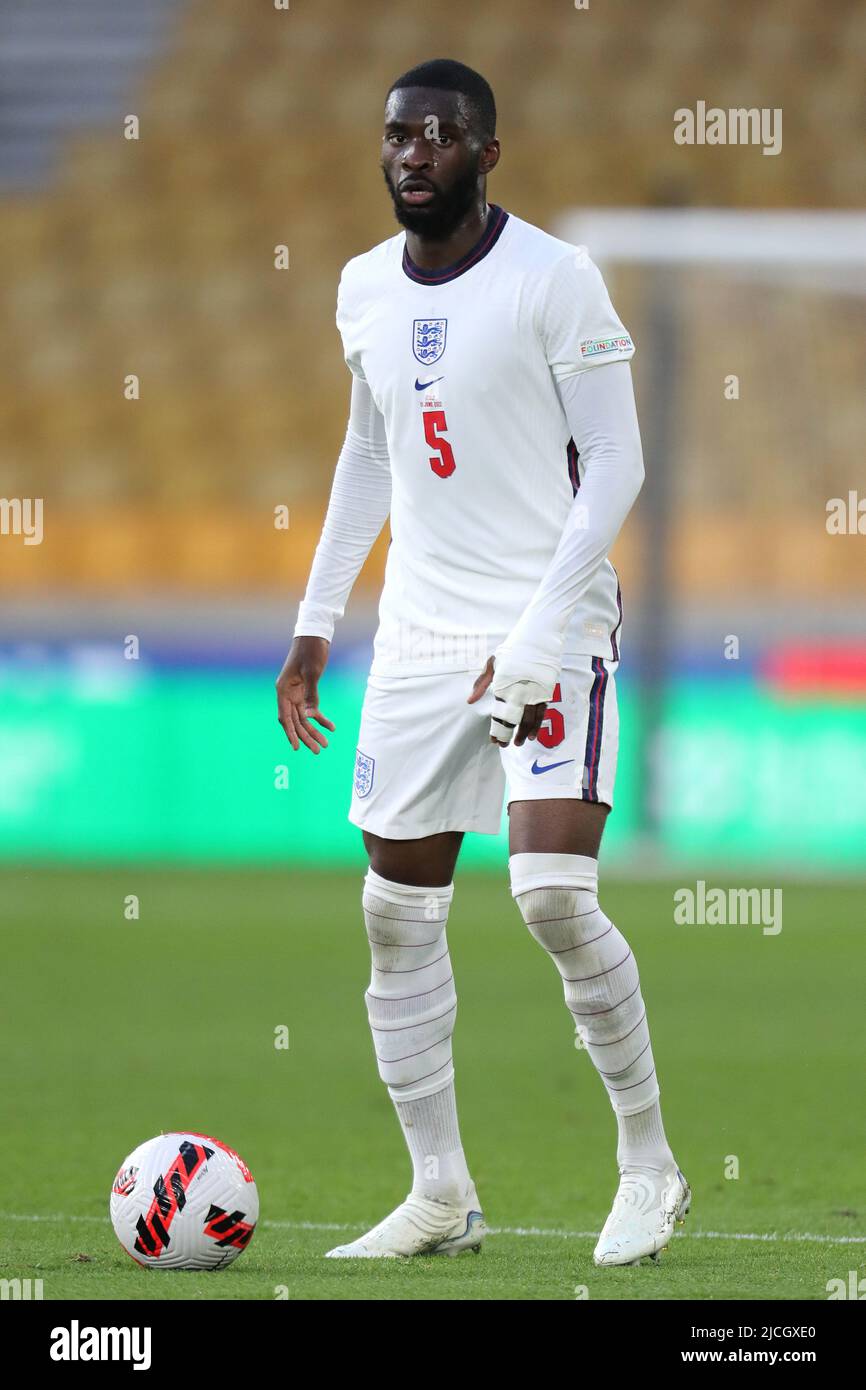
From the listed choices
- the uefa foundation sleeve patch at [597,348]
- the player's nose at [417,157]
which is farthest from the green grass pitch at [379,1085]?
the player's nose at [417,157]

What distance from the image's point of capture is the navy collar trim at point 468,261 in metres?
3.97

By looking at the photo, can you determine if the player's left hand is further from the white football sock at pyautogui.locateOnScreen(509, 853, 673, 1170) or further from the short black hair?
the short black hair

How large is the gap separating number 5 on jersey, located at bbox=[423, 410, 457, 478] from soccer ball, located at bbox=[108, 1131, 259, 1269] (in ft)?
4.35

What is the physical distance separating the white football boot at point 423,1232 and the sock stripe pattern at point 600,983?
390 mm

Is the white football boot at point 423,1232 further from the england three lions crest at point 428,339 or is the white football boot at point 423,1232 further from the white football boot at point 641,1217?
the england three lions crest at point 428,339

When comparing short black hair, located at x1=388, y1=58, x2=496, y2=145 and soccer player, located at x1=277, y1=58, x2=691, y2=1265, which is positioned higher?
short black hair, located at x1=388, y1=58, x2=496, y2=145

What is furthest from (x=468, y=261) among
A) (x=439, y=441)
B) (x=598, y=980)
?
(x=598, y=980)

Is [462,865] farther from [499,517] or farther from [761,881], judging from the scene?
[499,517]

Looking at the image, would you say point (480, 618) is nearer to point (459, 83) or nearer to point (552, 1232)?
point (459, 83)

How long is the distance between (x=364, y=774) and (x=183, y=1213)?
2.83 ft

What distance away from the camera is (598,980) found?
3910 mm

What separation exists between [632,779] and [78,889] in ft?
10.8

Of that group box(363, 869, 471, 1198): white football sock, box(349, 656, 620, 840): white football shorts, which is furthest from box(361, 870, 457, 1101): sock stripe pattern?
box(349, 656, 620, 840): white football shorts

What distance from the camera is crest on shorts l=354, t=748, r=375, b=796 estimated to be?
4.07 meters
